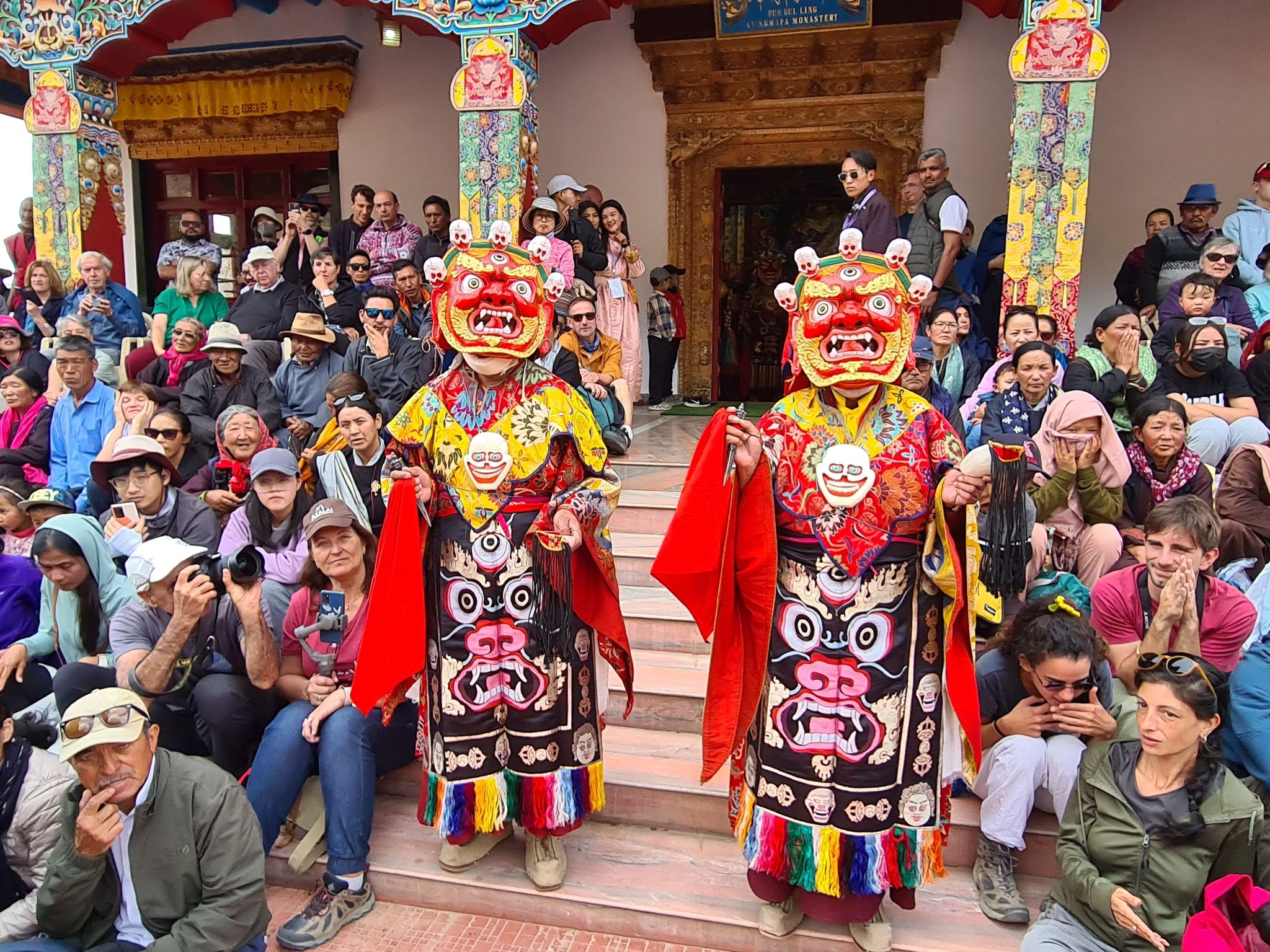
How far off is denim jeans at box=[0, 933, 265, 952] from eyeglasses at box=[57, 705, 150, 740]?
1.83ft

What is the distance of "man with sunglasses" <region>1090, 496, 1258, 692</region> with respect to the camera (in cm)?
272

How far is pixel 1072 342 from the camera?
17.2 ft

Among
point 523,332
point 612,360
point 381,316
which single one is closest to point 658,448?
point 612,360

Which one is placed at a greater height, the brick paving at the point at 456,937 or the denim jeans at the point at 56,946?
the denim jeans at the point at 56,946

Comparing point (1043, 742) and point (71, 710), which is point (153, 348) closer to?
point (71, 710)

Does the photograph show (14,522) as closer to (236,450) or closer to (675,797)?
(236,450)

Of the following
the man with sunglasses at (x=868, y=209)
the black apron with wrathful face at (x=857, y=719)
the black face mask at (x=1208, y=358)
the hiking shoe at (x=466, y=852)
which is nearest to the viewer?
the black apron with wrathful face at (x=857, y=719)

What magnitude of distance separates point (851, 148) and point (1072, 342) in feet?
10.3

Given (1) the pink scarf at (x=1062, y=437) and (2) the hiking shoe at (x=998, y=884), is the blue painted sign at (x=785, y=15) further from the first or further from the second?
(2) the hiking shoe at (x=998, y=884)

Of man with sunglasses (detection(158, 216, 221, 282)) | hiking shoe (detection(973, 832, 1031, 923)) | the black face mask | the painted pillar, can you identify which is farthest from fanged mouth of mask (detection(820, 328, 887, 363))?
man with sunglasses (detection(158, 216, 221, 282))

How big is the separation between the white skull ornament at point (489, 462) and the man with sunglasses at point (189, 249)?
553cm

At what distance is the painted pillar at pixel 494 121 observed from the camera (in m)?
5.83

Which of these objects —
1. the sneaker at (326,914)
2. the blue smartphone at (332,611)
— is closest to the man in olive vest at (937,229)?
the blue smartphone at (332,611)

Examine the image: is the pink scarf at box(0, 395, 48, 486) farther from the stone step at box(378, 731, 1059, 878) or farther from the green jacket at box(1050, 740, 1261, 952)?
the green jacket at box(1050, 740, 1261, 952)
